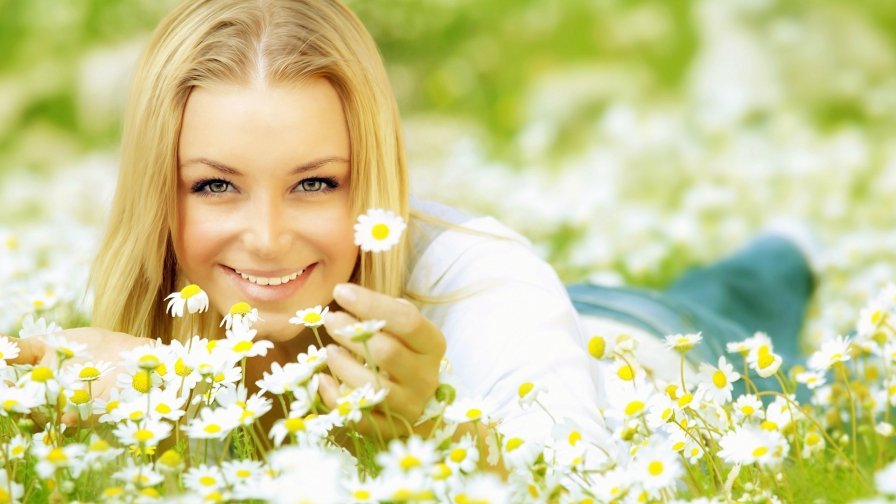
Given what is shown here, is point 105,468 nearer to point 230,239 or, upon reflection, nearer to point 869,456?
point 230,239

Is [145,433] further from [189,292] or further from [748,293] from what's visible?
[748,293]

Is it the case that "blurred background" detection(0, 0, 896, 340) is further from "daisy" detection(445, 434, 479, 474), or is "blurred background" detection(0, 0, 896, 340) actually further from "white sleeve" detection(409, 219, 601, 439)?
"daisy" detection(445, 434, 479, 474)

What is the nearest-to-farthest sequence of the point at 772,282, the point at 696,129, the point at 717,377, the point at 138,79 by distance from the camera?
1. the point at 717,377
2. the point at 138,79
3. the point at 772,282
4. the point at 696,129

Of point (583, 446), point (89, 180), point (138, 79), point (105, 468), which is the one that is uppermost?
point (89, 180)

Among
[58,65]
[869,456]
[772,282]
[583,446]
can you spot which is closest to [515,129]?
[58,65]

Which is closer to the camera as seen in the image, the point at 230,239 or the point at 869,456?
the point at 230,239

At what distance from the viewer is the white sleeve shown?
2.04m

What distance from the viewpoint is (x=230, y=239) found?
210 cm

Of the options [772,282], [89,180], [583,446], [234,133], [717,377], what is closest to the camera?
[583,446]

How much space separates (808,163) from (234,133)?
4.37 meters

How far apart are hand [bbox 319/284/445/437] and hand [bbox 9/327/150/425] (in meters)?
0.38

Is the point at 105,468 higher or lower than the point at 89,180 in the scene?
lower

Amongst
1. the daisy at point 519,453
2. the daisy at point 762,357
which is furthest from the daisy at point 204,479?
the daisy at point 762,357

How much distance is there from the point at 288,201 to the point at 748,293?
2386mm
